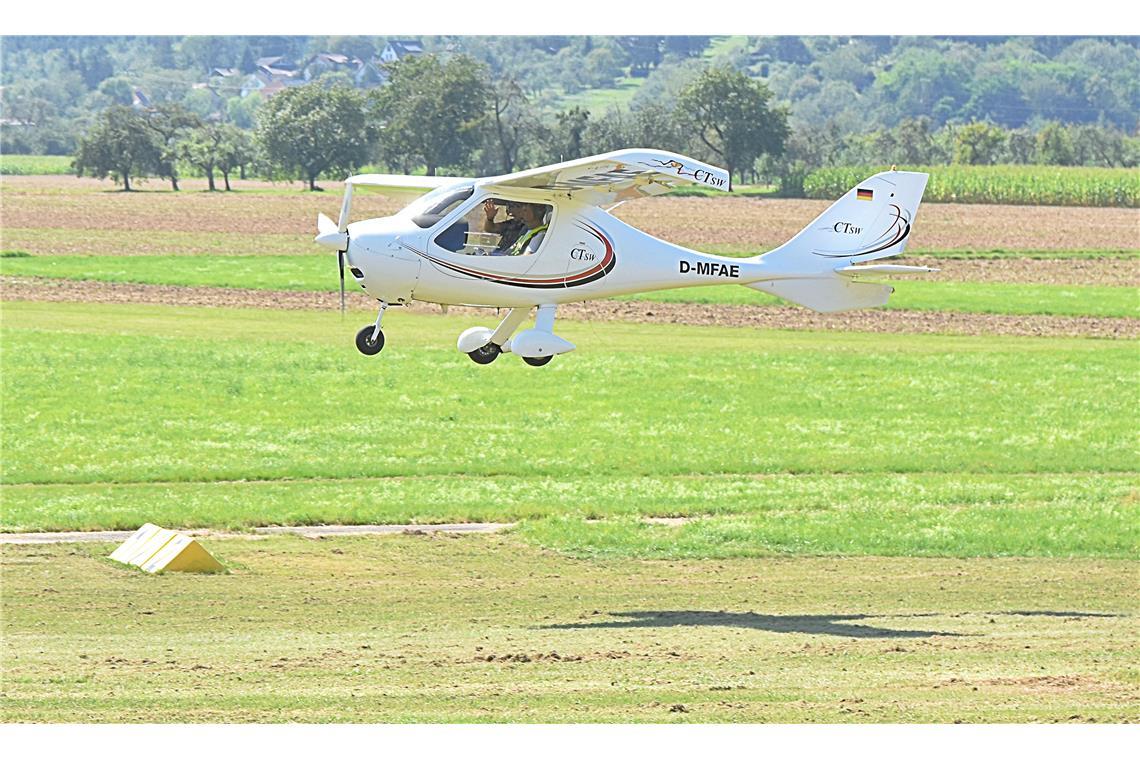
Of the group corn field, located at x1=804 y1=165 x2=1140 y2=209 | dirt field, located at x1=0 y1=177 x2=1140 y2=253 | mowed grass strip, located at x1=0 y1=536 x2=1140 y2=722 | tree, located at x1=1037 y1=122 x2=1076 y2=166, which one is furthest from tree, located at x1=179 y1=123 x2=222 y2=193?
mowed grass strip, located at x1=0 y1=536 x2=1140 y2=722

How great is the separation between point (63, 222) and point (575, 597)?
58.5m

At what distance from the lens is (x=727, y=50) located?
589ft

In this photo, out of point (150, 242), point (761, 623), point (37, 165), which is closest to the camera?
point (761, 623)

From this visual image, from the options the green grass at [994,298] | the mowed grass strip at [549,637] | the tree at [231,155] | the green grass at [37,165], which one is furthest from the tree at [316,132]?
the green grass at [37,165]

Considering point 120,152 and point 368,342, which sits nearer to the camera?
point 368,342

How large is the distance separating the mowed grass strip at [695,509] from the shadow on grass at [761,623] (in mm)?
5255

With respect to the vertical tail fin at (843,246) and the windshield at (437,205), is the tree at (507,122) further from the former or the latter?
the windshield at (437,205)

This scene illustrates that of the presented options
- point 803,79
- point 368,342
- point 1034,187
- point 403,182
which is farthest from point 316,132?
point 803,79

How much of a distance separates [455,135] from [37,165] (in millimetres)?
82405

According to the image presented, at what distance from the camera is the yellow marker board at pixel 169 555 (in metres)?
29.6

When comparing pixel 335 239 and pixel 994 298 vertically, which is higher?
pixel 335 239

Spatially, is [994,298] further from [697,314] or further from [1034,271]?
[697,314]

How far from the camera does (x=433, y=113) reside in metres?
44.0

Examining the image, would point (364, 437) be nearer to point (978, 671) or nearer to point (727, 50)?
point (978, 671)
